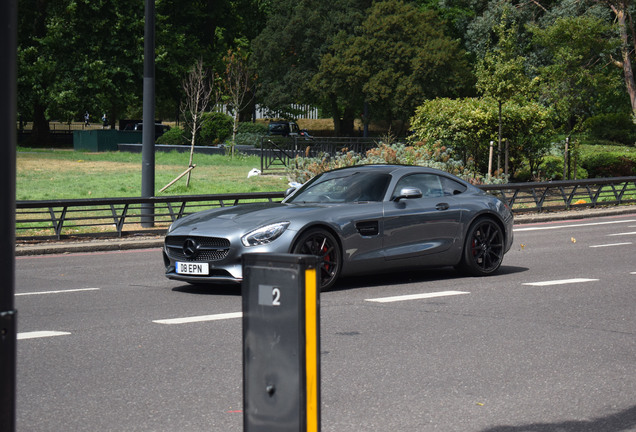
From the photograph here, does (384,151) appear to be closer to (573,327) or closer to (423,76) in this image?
(573,327)

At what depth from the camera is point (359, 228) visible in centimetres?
1023

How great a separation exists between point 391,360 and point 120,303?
372 centimetres

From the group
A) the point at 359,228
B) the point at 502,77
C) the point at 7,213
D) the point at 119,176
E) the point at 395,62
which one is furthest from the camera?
the point at 395,62

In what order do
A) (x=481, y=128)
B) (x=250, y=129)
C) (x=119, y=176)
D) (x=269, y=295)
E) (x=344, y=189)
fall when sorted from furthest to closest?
1. (x=250, y=129)
2. (x=119, y=176)
3. (x=481, y=128)
4. (x=344, y=189)
5. (x=269, y=295)

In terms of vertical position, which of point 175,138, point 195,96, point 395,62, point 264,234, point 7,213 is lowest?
point 264,234

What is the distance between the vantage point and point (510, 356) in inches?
270

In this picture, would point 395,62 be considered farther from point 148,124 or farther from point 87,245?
point 87,245

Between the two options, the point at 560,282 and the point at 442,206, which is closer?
the point at 560,282

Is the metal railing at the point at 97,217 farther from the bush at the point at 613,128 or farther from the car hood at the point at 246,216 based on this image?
the bush at the point at 613,128

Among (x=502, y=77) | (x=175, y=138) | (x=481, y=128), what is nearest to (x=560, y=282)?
(x=502, y=77)

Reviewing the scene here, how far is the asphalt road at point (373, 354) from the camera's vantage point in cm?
532

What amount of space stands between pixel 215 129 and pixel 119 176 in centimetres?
2137

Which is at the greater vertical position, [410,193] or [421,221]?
[410,193]

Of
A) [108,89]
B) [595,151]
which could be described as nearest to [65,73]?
[108,89]
